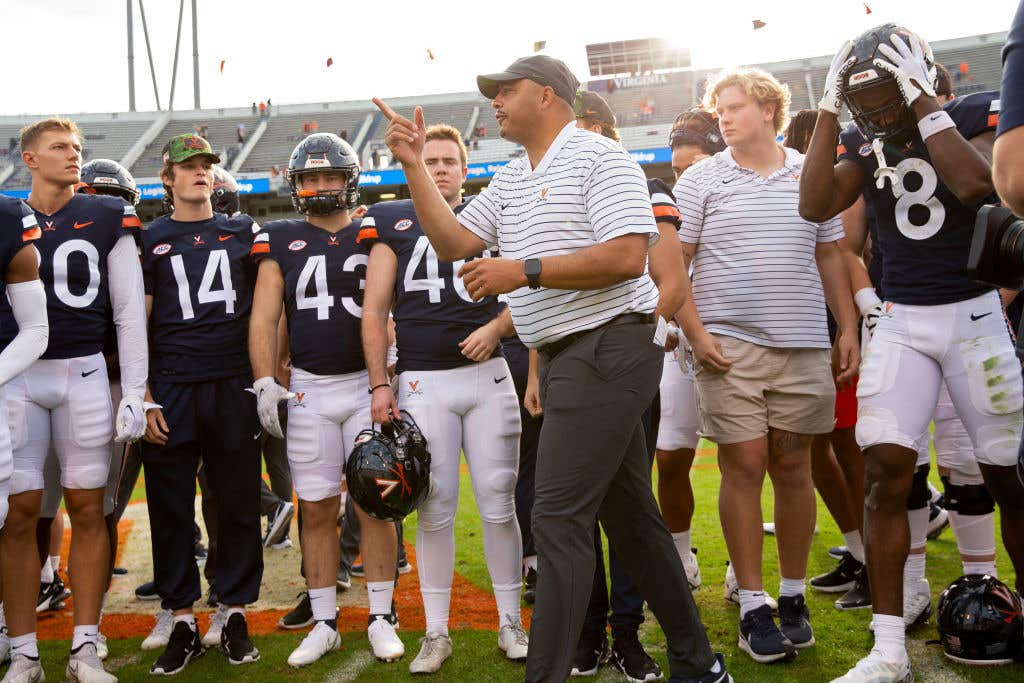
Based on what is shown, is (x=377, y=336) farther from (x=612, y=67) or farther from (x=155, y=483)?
(x=612, y=67)

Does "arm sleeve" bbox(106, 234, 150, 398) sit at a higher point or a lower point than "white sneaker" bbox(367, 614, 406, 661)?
higher

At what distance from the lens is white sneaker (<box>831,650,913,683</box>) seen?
300cm

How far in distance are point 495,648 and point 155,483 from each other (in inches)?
64.7

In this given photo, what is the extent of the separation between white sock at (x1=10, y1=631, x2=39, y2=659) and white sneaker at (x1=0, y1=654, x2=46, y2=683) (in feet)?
0.05

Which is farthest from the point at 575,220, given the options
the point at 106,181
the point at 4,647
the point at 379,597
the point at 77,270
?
the point at 106,181

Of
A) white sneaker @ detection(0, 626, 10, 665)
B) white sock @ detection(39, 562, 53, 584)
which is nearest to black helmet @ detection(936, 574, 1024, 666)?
white sneaker @ detection(0, 626, 10, 665)

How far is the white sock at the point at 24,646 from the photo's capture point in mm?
3502

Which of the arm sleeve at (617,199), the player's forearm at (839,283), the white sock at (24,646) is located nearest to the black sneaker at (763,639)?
the player's forearm at (839,283)

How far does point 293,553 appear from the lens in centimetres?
581

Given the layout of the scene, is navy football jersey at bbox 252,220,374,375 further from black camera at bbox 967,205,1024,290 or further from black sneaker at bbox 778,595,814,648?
black camera at bbox 967,205,1024,290

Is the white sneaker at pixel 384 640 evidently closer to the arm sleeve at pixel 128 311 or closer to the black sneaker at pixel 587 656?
the black sneaker at pixel 587 656

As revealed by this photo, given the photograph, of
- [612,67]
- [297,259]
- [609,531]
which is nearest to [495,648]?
[609,531]

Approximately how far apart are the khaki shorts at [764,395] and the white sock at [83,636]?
2634mm

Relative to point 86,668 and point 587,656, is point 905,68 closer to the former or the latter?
point 587,656
